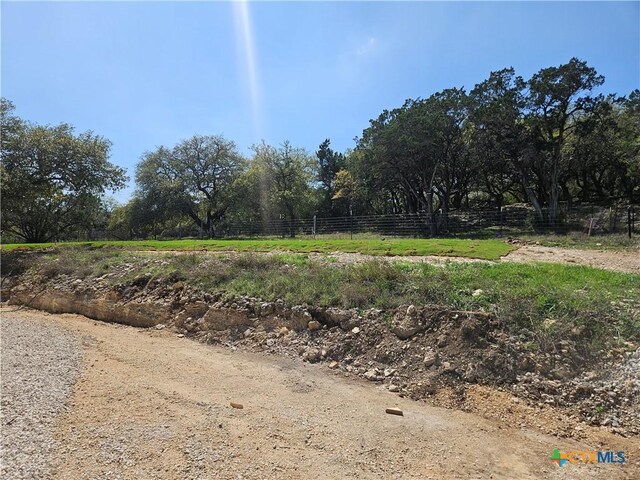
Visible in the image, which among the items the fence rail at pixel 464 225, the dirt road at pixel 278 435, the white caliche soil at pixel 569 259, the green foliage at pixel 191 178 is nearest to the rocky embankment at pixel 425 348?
the dirt road at pixel 278 435

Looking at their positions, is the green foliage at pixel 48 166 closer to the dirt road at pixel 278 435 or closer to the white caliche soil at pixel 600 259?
the dirt road at pixel 278 435

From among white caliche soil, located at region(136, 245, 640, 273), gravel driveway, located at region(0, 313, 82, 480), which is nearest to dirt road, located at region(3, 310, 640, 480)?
gravel driveway, located at region(0, 313, 82, 480)

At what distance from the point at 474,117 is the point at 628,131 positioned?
10416 millimetres

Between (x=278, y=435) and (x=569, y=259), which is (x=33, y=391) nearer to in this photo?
(x=278, y=435)

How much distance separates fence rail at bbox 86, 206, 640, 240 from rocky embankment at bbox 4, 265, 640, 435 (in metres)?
15.4

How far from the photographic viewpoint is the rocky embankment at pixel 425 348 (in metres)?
3.97

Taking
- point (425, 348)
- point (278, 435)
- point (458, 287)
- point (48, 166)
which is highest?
point (48, 166)

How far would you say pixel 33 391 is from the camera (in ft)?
15.7

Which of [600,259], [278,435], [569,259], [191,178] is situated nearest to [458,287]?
[278,435]

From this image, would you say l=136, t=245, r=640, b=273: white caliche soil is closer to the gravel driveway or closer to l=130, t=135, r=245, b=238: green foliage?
the gravel driveway

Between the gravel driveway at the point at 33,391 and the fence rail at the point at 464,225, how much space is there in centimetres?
1888

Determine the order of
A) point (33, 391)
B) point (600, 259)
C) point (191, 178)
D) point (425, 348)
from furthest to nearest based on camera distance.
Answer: point (191, 178), point (600, 259), point (425, 348), point (33, 391)

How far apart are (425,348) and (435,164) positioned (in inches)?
983

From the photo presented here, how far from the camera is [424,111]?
84.2ft
